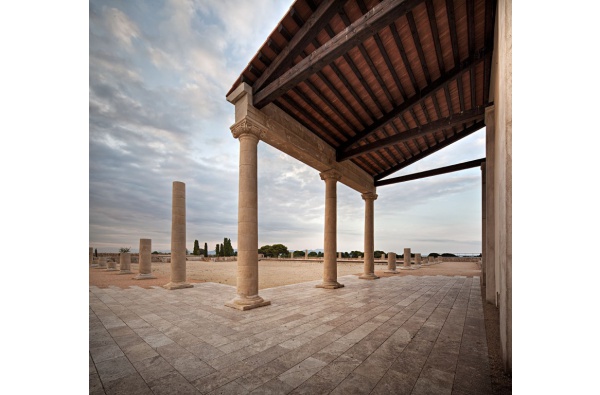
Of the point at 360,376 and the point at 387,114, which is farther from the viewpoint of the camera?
the point at 387,114

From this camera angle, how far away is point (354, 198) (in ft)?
236

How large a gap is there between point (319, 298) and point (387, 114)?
8.48m

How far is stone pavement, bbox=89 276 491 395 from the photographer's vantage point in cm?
336

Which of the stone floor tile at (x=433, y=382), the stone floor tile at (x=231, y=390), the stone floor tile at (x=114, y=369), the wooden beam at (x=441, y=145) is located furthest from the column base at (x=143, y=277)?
the stone floor tile at (x=433, y=382)

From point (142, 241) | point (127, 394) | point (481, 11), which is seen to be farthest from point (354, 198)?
point (127, 394)

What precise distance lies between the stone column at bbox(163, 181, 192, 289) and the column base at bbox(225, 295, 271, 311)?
229 inches

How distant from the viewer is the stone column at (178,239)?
1210 cm

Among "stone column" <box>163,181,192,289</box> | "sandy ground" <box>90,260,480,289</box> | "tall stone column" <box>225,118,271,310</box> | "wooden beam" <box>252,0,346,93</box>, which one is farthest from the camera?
"sandy ground" <box>90,260,480,289</box>

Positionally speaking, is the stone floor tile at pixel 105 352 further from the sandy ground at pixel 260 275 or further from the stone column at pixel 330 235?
the stone column at pixel 330 235

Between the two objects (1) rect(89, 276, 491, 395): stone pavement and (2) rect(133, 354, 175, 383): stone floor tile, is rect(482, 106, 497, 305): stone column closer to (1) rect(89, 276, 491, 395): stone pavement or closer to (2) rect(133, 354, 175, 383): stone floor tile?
(1) rect(89, 276, 491, 395): stone pavement

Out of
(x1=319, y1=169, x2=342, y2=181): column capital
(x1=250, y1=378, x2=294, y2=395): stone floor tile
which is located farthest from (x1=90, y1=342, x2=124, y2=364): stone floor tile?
(x1=319, y1=169, x2=342, y2=181): column capital

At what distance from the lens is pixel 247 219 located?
25.6 ft
